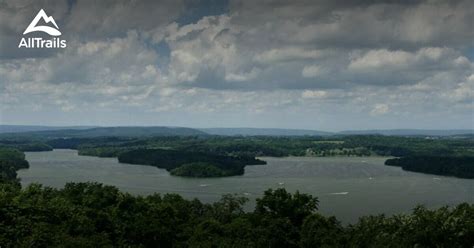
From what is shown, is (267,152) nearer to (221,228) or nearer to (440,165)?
(440,165)

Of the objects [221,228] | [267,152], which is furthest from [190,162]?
[221,228]

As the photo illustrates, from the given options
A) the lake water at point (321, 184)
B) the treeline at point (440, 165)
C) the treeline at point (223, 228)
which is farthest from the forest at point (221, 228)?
the treeline at point (440, 165)

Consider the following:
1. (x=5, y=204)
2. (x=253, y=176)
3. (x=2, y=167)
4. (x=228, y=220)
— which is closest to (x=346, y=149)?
(x=253, y=176)

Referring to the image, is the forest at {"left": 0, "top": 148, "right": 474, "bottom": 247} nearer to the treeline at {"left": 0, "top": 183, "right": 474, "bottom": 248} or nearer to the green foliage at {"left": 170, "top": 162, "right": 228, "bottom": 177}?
the treeline at {"left": 0, "top": 183, "right": 474, "bottom": 248}

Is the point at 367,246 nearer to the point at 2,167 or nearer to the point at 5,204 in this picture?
the point at 5,204

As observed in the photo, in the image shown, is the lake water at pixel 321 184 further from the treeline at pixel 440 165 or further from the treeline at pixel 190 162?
the treeline at pixel 440 165

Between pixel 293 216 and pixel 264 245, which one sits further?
pixel 293 216

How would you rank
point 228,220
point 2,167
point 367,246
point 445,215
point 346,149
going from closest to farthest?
point 367,246 → point 445,215 → point 228,220 → point 2,167 → point 346,149
